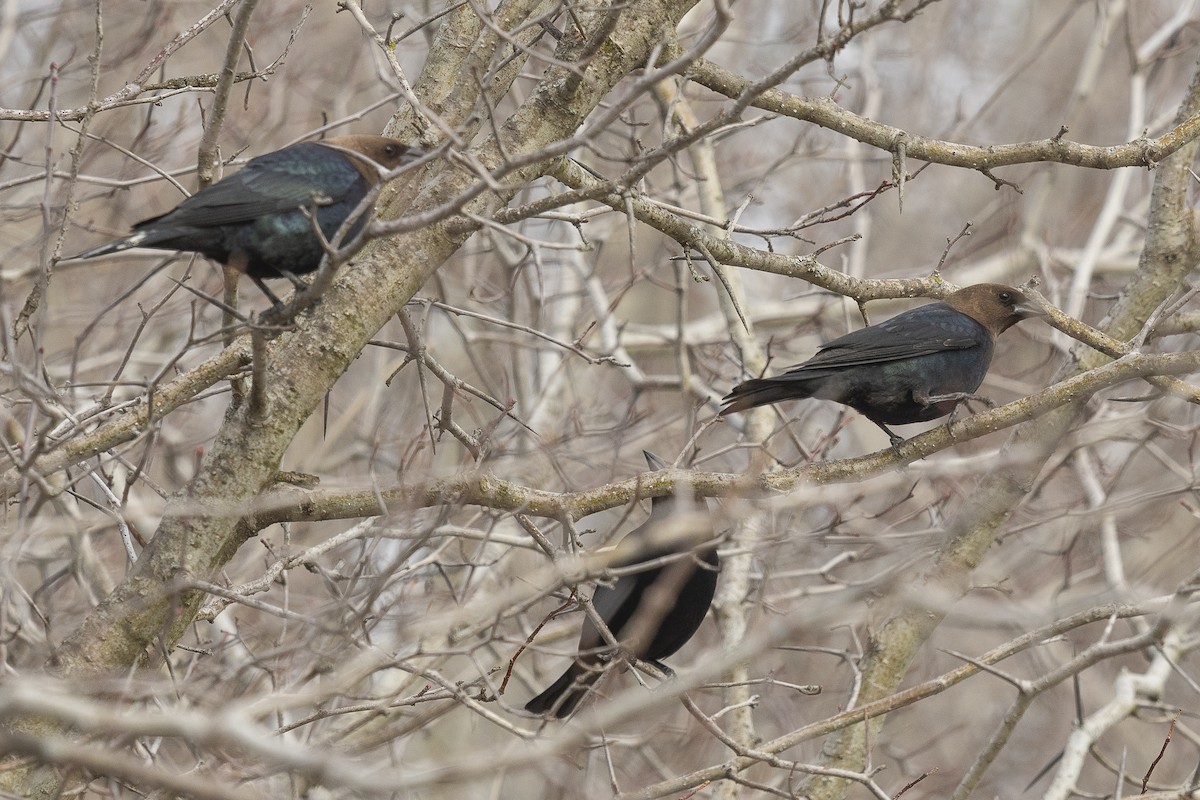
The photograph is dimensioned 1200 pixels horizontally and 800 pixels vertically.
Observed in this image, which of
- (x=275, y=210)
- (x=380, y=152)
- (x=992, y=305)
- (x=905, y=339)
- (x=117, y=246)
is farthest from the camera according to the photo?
(x=992, y=305)

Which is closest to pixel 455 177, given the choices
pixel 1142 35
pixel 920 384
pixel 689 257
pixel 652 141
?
pixel 689 257

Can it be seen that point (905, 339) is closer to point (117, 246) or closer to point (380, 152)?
point (380, 152)

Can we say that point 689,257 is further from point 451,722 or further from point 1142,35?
point 1142,35

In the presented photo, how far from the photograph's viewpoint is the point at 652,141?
42.2 ft

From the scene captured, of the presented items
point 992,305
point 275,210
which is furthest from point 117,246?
point 992,305

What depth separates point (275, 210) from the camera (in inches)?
182

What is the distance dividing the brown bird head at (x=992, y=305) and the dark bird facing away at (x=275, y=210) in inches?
Result: 123

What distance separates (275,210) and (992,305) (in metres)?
3.75

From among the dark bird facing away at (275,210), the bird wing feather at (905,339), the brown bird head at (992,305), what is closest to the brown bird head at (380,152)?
the dark bird facing away at (275,210)

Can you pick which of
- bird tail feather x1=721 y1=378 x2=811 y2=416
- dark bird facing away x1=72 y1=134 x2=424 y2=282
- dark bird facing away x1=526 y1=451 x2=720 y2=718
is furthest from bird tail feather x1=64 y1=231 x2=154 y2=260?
bird tail feather x1=721 y1=378 x2=811 y2=416

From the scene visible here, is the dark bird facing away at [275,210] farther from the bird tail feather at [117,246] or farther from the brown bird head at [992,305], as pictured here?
the brown bird head at [992,305]

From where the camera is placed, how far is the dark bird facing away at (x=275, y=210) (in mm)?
4375

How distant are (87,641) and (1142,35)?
12.3 meters

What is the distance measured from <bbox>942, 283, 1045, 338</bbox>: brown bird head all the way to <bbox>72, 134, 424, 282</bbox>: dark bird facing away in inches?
123
